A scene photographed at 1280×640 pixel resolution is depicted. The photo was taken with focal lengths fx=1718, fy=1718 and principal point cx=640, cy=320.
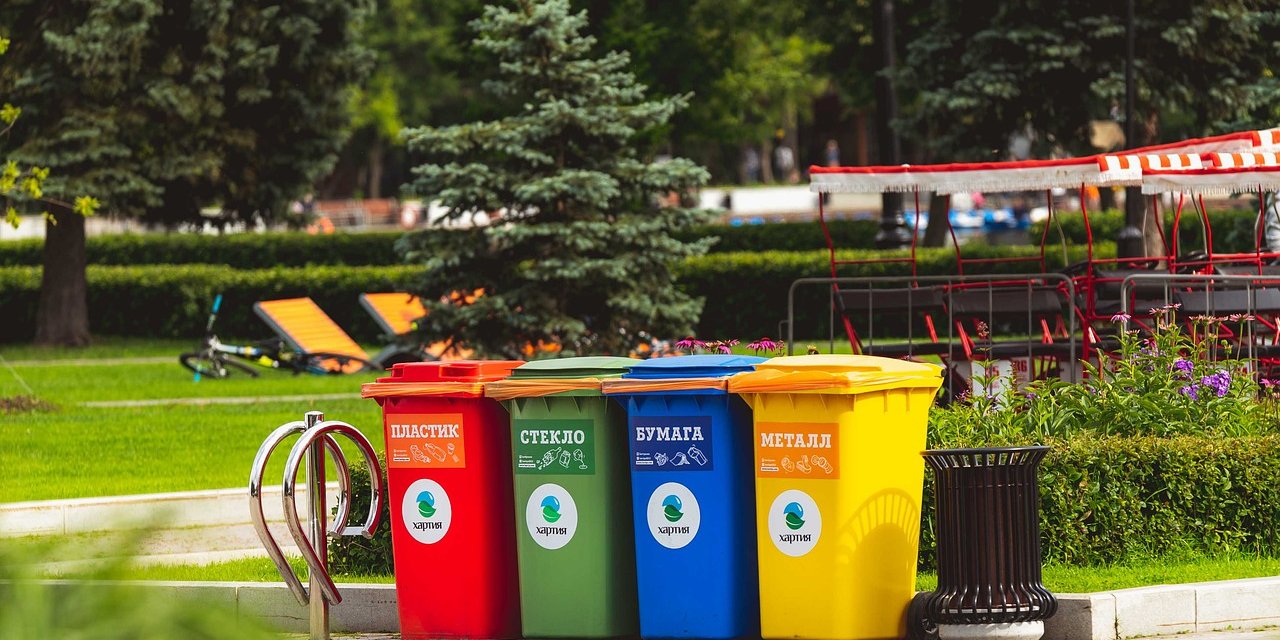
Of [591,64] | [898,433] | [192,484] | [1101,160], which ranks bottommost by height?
[192,484]

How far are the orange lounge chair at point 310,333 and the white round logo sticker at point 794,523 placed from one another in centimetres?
1368

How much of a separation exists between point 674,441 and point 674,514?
0.31 metres

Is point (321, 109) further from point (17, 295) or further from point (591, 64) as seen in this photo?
point (591, 64)

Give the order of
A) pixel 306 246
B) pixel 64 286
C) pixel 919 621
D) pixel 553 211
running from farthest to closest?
pixel 306 246 < pixel 64 286 < pixel 553 211 < pixel 919 621

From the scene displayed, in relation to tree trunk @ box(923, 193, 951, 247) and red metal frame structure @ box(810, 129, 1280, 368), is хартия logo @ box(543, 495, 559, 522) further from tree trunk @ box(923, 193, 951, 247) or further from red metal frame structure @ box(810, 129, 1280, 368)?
tree trunk @ box(923, 193, 951, 247)

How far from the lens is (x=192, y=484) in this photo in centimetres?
1184

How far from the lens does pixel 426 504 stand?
24.4 feet

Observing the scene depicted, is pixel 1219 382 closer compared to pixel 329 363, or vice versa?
pixel 1219 382

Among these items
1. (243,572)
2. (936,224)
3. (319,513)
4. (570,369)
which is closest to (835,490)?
(570,369)

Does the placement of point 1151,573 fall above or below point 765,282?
below

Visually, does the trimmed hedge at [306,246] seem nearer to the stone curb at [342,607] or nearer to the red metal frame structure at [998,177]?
the red metal frame structure at [998,177]

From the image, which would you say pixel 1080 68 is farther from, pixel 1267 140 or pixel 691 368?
pixel 691 368

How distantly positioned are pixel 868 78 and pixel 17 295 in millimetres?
15901

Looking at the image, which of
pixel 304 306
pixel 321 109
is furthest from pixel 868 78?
pixel 304 306
